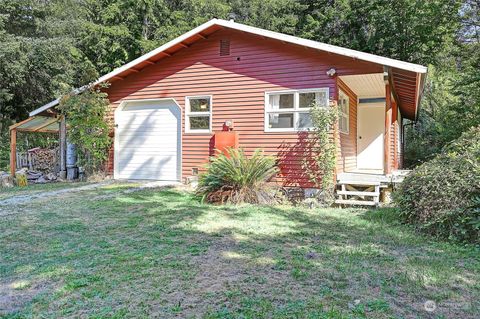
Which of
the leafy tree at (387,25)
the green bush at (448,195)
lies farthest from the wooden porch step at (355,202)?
the leafy tree at (387,25)

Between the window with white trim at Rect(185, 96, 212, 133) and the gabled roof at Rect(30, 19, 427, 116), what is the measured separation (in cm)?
138

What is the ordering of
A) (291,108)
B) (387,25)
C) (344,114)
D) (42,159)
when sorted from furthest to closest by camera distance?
(387,25)
(42,159)
(344,114)
(291,108)

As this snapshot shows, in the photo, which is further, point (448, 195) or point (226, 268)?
point (448, 195)

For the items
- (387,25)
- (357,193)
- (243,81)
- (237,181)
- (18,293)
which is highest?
(387,25)

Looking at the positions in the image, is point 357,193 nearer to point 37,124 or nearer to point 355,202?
point 355,202

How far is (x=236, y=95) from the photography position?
9.16m

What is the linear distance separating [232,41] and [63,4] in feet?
56.3

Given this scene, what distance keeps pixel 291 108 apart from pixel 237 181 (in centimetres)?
238

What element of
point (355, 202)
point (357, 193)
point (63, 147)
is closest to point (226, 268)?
point (355, 202)

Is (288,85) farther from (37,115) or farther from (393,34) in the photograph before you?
(393,34)

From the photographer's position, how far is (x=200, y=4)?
20.2 metres

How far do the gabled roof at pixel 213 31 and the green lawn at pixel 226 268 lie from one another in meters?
3.15

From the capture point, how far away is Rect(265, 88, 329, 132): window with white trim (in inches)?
327

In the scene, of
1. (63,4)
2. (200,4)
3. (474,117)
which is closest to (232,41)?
(474,117)
